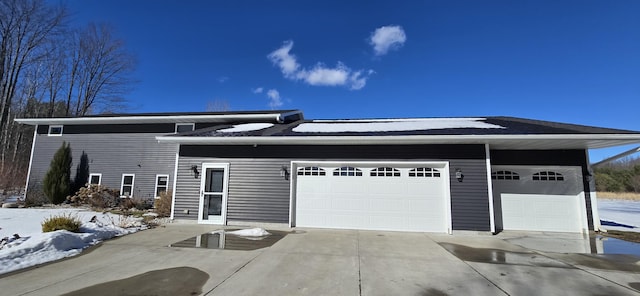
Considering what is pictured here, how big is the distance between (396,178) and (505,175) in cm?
371

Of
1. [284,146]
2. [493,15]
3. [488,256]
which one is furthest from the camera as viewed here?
[493,15]

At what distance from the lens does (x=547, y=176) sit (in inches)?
344

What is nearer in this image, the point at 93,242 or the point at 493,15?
the point at 93,242

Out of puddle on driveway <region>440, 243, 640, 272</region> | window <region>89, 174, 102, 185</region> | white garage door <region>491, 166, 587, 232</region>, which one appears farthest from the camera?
window <region>89, 174, 102, 185</region>

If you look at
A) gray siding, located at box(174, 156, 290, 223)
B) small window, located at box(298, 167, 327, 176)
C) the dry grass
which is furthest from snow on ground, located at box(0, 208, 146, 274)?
the dry grass

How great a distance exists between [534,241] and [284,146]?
731 cm

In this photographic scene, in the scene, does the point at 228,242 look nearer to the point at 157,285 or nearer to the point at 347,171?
the point at 157,285

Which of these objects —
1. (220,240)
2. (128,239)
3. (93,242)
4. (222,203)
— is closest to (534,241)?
(220,240)

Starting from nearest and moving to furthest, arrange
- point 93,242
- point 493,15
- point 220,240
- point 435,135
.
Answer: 1. point 93,242
2. point 220,240
3. point 435,135
4. point 493,15

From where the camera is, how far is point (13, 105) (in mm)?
21125

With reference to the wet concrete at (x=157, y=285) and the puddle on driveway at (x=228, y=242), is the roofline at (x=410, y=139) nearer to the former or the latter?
the puddle on driveway at (x=228, y=242)

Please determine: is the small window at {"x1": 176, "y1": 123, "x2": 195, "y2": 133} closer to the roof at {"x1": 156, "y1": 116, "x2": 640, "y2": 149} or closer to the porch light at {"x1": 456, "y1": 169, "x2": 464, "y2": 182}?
the roof at {"x1": 156, "y1": 116, "x2": 640, "y2": 149}

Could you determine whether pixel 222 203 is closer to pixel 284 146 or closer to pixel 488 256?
pixel 284 146

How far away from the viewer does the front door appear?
8852mm
